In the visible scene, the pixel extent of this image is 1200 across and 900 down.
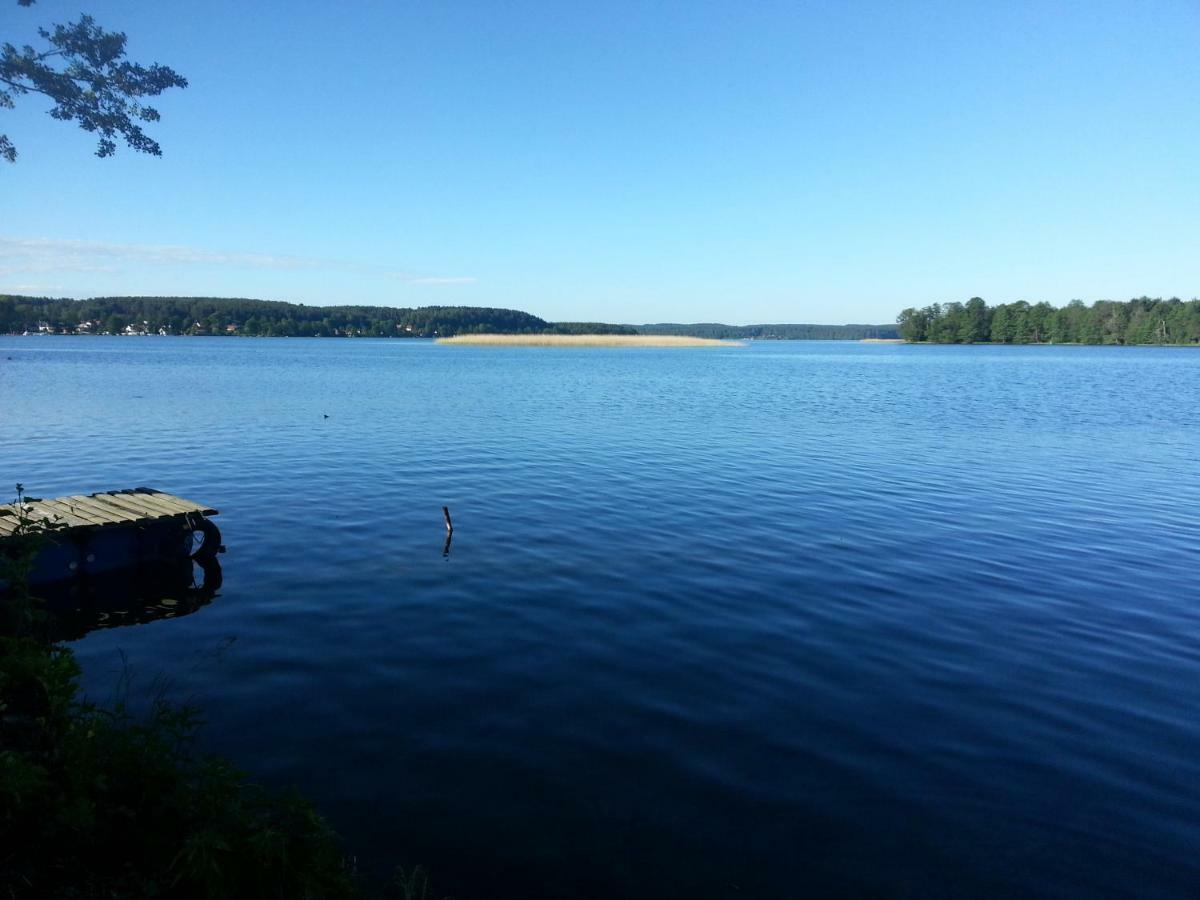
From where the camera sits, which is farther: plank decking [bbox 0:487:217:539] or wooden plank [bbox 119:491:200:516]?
wooden plank [bbox 119:491:200:516]

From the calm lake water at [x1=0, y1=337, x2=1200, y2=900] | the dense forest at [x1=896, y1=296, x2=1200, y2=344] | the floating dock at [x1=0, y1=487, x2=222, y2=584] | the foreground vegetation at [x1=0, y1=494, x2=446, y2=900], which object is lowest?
the calm lake water at [x1=0, y1=337, x2=1200, y2=900]

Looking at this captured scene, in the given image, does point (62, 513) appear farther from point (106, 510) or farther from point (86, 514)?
point (106, 510)

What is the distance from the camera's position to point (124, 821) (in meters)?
Answer: 4.23

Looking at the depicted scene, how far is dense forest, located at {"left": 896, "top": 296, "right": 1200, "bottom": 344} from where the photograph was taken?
157 metres

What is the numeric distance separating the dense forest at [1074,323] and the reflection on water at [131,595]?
194196 mm

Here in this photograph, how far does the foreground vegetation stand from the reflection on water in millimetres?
5975

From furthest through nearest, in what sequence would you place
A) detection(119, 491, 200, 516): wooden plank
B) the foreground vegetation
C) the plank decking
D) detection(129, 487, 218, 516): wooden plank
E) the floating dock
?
1. detection(129, 487, 218, 516): wooden plank
2. detection(119, 491, 200, 516): wooden plank
3. the plank decking
4. the floating dock
5. the foreground vegetation

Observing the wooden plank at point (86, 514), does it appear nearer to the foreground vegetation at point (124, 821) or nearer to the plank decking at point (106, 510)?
the plank decking at point (106, 510)

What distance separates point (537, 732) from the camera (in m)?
7.14

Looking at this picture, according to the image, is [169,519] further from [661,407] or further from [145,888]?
[661,407]

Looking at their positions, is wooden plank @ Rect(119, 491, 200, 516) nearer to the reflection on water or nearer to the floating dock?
the floating dock

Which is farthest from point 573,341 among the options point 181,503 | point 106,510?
point 106,510

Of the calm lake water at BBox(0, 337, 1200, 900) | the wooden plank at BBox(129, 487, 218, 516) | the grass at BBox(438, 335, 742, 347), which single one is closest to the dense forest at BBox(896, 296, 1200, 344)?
the grass at BBox(438, 335, 742, 347)

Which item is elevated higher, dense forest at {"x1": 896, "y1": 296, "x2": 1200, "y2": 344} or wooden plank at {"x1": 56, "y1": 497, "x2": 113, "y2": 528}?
dense forest at {"x1": 896, "y1": 296, "x2": 1200, "y2": 344}
